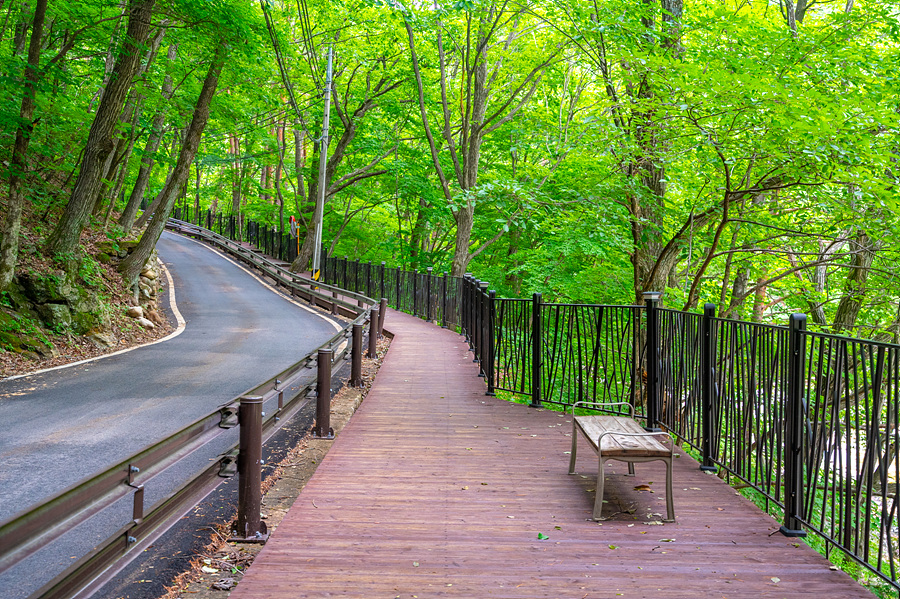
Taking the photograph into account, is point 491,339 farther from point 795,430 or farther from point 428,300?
point 428,300

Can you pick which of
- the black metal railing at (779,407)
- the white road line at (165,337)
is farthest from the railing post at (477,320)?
the white road line at (165,337)

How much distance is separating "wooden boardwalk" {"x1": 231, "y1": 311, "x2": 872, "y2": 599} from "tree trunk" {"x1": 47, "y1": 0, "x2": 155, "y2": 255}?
10888 millimetres

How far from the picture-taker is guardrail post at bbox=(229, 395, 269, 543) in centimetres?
412

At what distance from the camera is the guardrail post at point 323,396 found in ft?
21.6

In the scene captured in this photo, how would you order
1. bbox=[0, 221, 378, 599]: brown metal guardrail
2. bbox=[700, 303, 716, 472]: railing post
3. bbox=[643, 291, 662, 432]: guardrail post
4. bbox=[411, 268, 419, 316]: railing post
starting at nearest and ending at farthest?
bbox=[0, 221, 378, 599]: brown metal guardrail
bbox=[700, 303, 716, 472]: railing post
bbox=[643, 291, 662, 432]: guardrail post
bbox=[411, 268, 419, 316]: railing post

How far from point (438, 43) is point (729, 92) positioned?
13.6 m

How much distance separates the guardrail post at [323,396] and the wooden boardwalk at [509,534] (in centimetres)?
21

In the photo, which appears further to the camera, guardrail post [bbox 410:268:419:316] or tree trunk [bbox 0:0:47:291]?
guardrail post [bbox 410:268:419:316]

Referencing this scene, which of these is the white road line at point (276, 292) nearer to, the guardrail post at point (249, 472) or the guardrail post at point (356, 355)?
the guardrail post at point (356, 355)

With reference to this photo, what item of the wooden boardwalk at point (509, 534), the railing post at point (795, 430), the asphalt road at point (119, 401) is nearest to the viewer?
the wooden boardwalk at point (509, 534)

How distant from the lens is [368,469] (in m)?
5.85

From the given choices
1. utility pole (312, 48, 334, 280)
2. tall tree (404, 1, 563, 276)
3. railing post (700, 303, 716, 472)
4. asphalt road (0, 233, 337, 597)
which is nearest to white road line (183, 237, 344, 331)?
asphalt road (0, 233, 337, 597)

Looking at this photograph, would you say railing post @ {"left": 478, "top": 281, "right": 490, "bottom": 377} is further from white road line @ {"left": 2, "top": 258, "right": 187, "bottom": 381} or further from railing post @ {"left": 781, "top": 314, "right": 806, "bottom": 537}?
white road line @ {"left": 2, "top": 258, "right": 187, "bottom": 381}

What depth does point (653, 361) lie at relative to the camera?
6.96 meters
